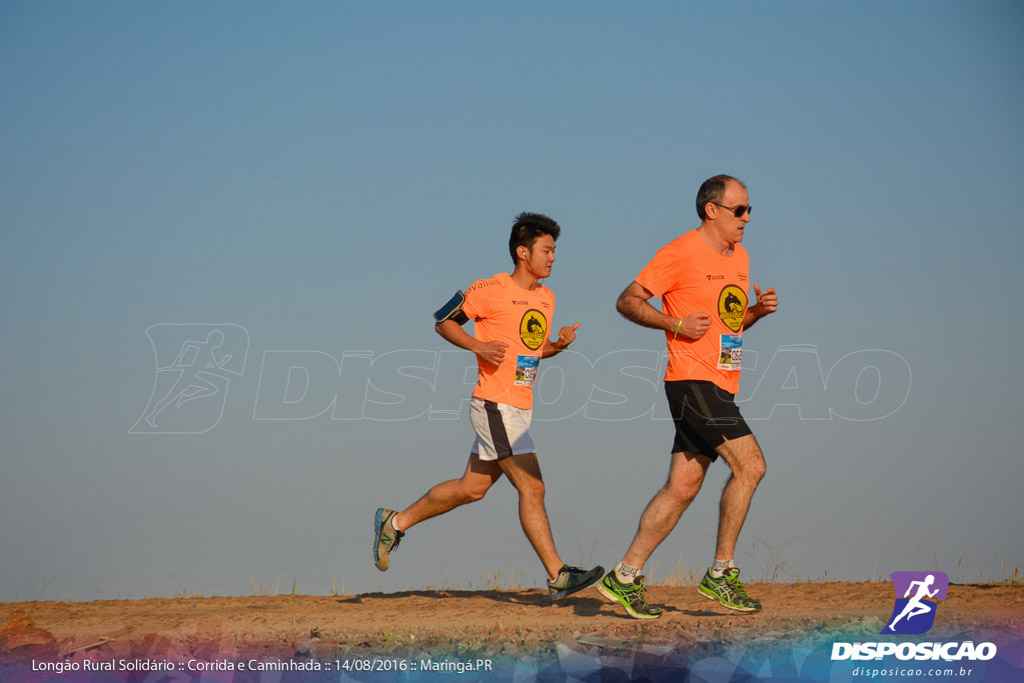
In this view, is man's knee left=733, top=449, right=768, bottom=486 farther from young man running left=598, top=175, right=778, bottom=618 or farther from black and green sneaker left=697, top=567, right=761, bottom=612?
black and green sneaker left=697, top=567, right=761, bottom=612

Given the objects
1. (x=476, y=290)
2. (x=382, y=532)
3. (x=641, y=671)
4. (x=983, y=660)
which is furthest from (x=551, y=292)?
(x=983, y=660)

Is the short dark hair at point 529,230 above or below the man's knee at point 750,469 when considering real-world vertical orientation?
above

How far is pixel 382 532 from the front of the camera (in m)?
7.39

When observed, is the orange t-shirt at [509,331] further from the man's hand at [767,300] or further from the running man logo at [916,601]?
the running man logo at [916,601]

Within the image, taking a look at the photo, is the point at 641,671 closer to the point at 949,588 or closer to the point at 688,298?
the point at 688,298

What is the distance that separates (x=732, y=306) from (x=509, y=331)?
141 centimetres

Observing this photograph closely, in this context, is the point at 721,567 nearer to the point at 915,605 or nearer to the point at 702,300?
the point at 915,605

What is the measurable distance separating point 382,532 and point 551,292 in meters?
2.03

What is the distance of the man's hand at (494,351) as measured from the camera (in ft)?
21.6

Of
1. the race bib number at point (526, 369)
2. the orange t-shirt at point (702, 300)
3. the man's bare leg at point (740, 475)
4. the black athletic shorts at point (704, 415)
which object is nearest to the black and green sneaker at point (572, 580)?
the man's bare leg at point (740, 475)

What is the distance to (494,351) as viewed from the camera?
6602mm

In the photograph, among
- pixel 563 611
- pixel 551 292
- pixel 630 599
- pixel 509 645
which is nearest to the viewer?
pixel 509 645

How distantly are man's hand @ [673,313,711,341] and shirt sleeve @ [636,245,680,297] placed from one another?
27cm

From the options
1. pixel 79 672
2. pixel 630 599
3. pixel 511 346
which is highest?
pixel 511 346
